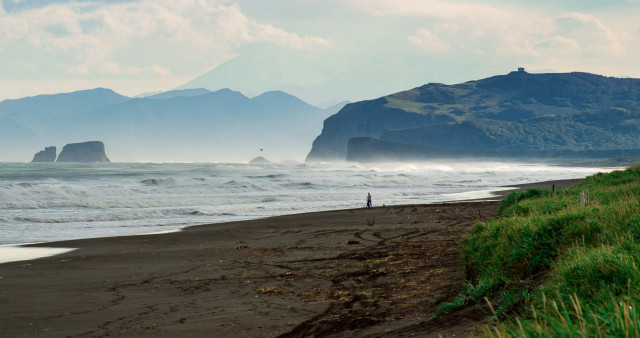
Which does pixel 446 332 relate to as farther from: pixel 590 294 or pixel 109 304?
pixel 109 304

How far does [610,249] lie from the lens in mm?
6004

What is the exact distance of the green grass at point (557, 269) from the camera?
155 inches

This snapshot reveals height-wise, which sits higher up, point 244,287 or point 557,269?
point 557,269

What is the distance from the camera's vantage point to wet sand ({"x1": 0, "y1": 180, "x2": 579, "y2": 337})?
314 inches

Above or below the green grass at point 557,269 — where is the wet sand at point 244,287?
below

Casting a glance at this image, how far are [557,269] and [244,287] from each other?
5.97 metres

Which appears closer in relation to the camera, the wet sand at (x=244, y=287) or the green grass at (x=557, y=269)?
the green grass at (x=557, y=269)

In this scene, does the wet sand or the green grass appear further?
the wet sand

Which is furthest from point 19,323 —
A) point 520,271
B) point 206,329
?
point 520,271

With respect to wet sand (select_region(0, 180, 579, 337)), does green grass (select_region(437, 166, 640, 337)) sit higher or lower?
higher

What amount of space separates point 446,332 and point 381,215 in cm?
2010

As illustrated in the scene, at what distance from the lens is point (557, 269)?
620 cm

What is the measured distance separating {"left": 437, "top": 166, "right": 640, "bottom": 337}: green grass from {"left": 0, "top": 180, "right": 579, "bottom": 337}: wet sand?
440mm

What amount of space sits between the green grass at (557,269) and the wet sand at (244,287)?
44 cm
